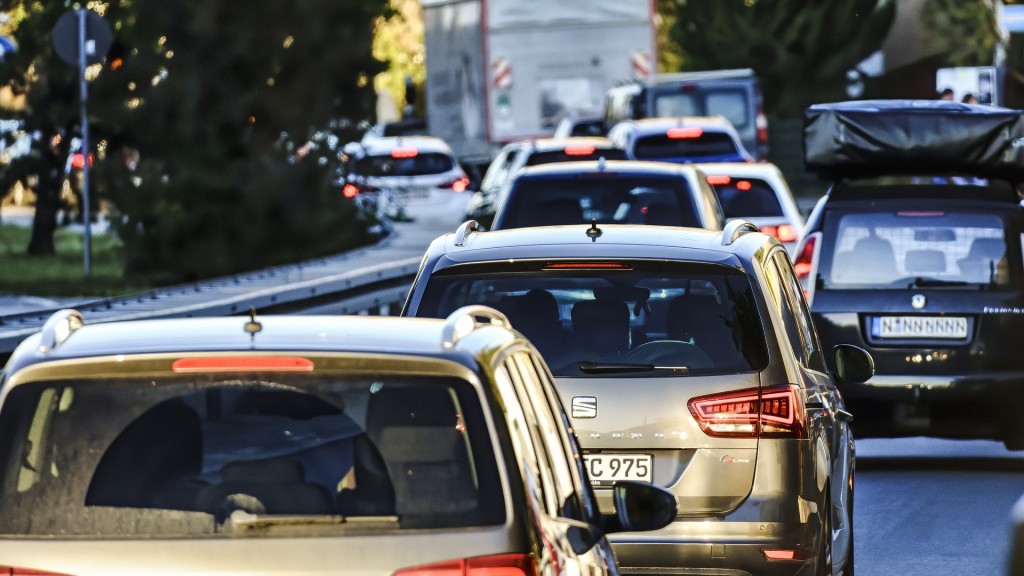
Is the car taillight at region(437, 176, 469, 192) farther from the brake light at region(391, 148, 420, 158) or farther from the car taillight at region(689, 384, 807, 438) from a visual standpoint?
the car taillight at region(689, 384, 807, 438)

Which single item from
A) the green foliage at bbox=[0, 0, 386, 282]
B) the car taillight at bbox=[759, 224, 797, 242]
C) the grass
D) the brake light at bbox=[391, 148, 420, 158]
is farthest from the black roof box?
the brake light at bbox=[391, 148, 420, 158]

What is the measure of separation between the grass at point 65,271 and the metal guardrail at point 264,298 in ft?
12.1

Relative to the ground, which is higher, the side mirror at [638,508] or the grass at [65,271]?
the side mirror at [638,508]

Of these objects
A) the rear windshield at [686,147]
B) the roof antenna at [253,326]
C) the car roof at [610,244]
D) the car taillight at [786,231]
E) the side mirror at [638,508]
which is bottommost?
the rear windshield at [686,147]

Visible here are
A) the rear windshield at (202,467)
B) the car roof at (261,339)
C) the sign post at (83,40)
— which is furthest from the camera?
the sign post at (83,40)

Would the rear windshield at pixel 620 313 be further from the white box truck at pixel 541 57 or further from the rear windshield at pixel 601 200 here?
the white box truck at pixel 541 57

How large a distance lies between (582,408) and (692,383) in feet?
1.14

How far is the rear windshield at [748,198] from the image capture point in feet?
70.0

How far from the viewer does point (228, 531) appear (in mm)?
4793

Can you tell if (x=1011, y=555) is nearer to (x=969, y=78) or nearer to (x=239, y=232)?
(x=239, y=232)

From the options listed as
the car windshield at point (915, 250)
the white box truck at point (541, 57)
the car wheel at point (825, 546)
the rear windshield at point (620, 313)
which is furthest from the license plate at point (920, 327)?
the white box truck at point (541, 57)

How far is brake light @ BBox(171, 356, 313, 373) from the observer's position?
4883mm

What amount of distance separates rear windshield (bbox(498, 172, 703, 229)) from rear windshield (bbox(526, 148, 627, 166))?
31.9ft

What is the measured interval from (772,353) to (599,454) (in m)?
0.61
